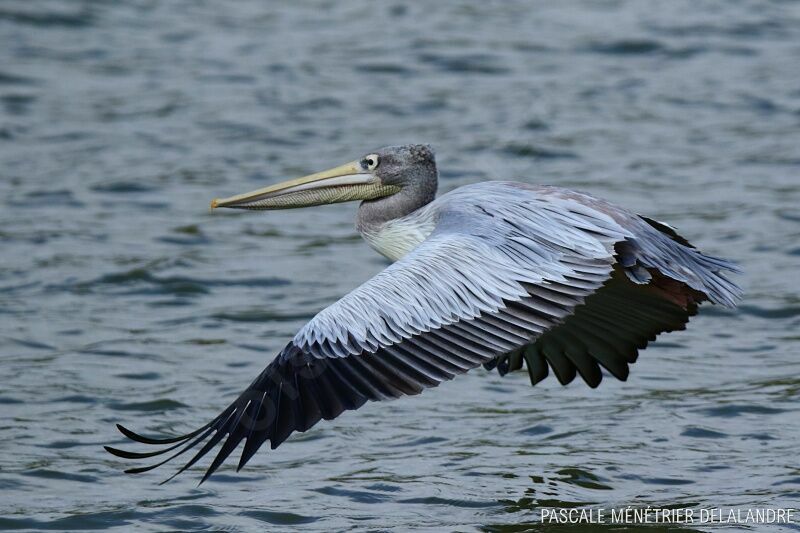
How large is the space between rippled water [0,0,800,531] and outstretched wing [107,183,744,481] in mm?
866

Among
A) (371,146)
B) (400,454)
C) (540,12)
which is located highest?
(540,12)

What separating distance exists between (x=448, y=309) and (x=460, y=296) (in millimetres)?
96

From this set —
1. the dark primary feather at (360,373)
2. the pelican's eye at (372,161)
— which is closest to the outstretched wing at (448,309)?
the dark primary feather at (360,373)

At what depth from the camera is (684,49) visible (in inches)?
645

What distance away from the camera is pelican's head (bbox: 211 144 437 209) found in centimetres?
841

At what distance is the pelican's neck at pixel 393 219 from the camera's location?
320 inches

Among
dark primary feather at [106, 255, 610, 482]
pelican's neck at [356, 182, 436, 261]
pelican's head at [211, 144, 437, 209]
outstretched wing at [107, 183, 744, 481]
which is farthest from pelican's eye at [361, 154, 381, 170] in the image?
dark primary feather at [106, 255, 610, 482]

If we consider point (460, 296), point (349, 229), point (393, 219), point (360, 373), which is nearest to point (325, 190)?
point (393, 219)

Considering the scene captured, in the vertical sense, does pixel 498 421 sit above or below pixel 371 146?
below

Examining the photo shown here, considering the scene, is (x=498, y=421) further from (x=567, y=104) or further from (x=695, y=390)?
(x=567, y=104)

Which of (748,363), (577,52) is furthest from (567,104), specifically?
(748,363)

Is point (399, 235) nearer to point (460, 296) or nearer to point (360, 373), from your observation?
point (460, 296)

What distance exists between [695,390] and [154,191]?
5.84m

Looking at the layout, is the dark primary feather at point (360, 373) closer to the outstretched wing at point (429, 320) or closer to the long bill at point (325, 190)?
the outstretched wing at point (429, 320)
